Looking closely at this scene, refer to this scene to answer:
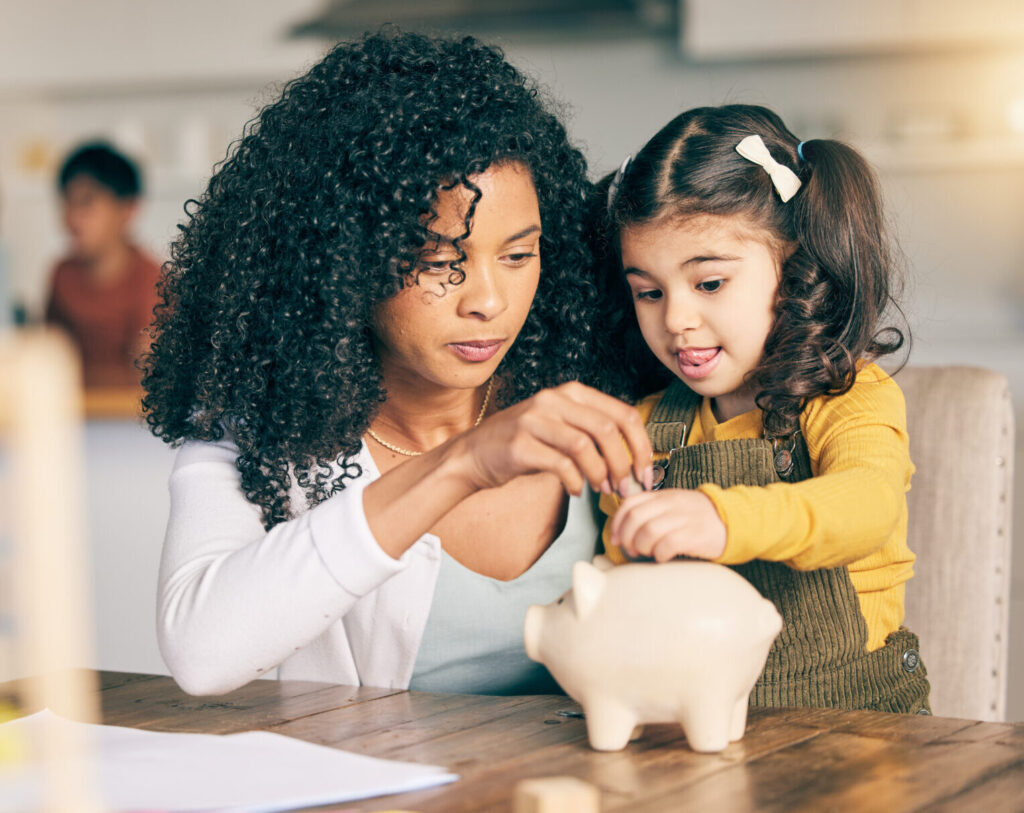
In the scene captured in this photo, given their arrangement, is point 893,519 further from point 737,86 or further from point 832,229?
point 737,86

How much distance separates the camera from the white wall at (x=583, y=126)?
3205 mm

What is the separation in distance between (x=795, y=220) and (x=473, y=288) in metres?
0.38

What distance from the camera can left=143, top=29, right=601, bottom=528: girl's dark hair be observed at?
1195mm

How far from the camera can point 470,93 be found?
1.24 m

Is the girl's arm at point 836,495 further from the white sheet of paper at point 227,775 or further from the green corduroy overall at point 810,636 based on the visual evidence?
the white sheet of paper at point 227,775

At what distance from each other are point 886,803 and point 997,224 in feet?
9.85

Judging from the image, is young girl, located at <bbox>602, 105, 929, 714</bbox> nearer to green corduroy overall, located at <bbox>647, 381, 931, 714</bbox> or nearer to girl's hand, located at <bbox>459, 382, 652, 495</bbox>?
green corduroy overall, located at <bbox>647, 381, 931, 714</bbox>

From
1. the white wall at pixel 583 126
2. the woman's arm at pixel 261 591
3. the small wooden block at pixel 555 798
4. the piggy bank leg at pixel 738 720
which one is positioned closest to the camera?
the small wooden block at pixel 555 798

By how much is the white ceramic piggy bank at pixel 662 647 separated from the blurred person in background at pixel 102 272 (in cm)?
291

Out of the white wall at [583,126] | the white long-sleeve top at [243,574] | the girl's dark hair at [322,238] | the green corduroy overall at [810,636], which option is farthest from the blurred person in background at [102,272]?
the green corduroy overall at [810,636]

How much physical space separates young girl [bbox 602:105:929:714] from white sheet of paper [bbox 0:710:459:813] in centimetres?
47

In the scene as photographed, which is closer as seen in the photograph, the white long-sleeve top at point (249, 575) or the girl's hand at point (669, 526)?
the girl's hand at point (669, 526)

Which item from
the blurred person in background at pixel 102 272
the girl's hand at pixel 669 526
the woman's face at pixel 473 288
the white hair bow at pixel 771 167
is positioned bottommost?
the girl's hand at pixel 669 526

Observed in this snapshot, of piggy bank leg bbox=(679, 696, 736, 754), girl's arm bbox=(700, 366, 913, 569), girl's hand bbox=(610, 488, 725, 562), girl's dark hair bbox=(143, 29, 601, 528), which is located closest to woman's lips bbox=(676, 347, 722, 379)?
girl's arm bbox=(700, 366, 913, 569)
